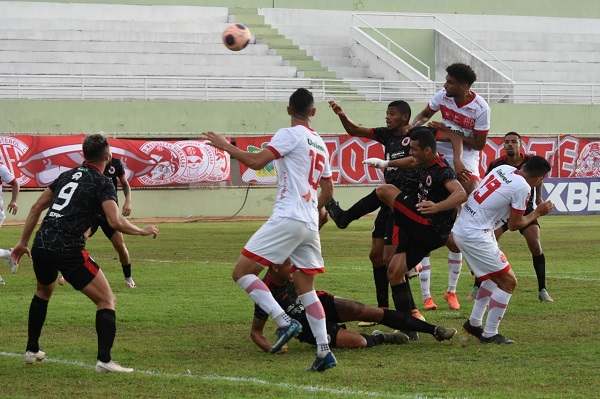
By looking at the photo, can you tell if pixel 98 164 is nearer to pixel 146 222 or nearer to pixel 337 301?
pixel 337 301

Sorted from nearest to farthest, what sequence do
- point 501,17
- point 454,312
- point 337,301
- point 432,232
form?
1. point 337,301
2. point 432,232
3. point 454,312
4. point 501,17

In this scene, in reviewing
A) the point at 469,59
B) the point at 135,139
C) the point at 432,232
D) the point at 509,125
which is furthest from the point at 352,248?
the point at 469,59

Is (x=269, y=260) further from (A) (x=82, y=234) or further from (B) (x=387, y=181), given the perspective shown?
(B) (x=387, y=181)

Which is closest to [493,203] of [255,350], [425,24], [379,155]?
[255,350]

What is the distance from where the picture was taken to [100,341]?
898 cm

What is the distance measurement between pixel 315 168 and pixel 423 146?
1694 mm

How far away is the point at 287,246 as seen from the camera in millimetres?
9234

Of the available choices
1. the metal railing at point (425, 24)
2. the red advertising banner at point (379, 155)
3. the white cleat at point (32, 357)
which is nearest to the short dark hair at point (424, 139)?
the white cleat at point (32, 357)

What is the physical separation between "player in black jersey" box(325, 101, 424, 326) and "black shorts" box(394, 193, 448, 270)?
0.68m

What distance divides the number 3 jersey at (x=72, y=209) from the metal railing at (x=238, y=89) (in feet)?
84.4

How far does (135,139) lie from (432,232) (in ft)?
80.7

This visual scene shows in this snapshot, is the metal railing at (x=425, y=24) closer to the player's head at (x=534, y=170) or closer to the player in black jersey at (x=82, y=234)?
the player's head at (x=534, y=170)

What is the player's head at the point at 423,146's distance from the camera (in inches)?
421

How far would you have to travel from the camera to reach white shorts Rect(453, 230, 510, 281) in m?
10.6
